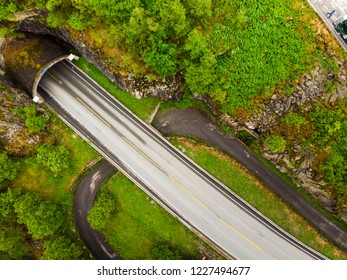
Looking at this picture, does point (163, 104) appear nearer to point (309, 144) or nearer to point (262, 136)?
point (262, 136)

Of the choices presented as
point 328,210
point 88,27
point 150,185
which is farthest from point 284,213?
point 88,27


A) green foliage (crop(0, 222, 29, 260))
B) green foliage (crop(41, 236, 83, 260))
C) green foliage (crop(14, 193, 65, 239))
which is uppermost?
green foliage (crop(14, 193, 65, 239))

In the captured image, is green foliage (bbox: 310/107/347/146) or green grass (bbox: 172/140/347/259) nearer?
green foliage (bbox: 310/107/347/146)

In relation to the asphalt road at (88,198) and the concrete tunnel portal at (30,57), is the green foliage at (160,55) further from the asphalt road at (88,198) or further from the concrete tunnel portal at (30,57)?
the asphalt road at (88,198)

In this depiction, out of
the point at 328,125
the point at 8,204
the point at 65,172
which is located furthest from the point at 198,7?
the point at 8,204

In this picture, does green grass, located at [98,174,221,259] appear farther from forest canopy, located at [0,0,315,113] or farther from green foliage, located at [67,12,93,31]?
green foliage, located at [67,12,93,31]

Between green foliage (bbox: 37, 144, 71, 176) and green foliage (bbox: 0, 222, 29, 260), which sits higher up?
green foliage (bbox: 37, 144, 71, 176)

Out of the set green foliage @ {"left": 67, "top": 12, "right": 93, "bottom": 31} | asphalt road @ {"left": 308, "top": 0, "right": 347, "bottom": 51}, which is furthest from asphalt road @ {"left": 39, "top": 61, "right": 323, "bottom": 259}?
asphalt road @ {"left": 308, "top": 0, "right": 347, "bottom": 51}
